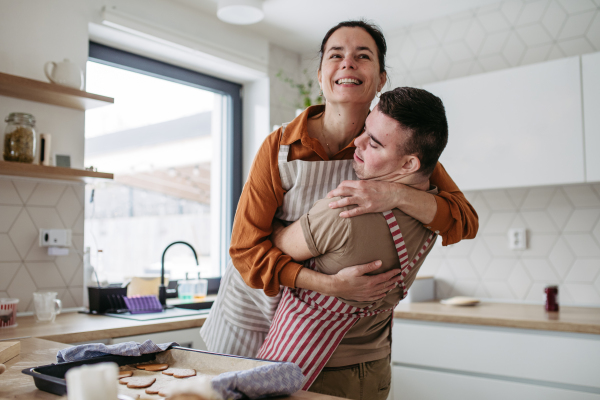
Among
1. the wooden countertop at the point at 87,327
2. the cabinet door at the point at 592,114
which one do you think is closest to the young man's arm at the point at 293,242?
the wooden countertop at the point at 87,327

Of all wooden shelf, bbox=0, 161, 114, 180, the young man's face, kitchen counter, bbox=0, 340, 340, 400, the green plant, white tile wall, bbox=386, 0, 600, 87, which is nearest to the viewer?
kitchen counter, bbox=0, 340, 340, 400

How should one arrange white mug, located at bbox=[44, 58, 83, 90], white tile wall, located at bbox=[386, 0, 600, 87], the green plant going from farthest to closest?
the green plant, white tile wall, located at bbox=[386, 0, 600, 87], white mug, located at bbox=[44, 58, 83, 90]

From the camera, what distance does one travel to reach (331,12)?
3.11 m

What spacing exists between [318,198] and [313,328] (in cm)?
32

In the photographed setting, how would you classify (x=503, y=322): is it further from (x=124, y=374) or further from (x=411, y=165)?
(x=124, y=374)

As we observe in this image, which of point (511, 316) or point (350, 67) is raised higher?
point (350, 67)

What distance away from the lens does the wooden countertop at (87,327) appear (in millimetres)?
1819

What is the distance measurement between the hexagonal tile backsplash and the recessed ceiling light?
5.31 ft

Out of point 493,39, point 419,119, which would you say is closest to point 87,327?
point 419,119

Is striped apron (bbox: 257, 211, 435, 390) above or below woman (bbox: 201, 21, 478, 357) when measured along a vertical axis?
below

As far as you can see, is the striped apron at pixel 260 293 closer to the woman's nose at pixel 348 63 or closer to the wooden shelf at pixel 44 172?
the woman's nose at pixel 348 63

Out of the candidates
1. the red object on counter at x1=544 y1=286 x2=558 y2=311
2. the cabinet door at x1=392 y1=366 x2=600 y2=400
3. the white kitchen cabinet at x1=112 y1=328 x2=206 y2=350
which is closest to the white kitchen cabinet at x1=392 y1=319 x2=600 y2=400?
the cabinet door at x1=392 y1=366 x2=600 y2=400

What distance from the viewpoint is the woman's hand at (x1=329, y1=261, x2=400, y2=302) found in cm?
112

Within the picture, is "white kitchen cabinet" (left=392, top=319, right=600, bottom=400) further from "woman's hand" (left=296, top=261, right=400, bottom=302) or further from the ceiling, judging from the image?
the ceiling
